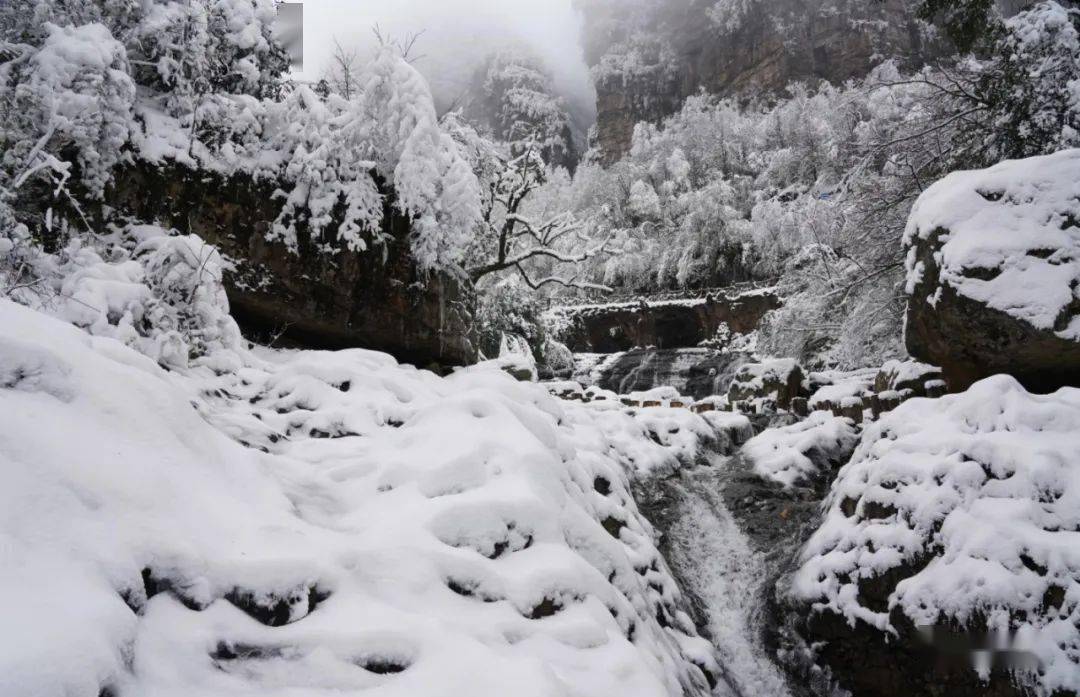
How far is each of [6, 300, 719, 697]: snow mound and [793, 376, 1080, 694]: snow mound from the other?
Result: 1.53 m

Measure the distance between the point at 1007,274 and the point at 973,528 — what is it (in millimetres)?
2553

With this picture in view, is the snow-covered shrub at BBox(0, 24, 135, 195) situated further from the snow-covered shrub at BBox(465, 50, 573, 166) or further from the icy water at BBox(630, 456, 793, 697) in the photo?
the snow-covered shrub at BBox(465, 50, 573, 166)

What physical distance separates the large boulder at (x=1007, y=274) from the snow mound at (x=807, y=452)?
2396 mm

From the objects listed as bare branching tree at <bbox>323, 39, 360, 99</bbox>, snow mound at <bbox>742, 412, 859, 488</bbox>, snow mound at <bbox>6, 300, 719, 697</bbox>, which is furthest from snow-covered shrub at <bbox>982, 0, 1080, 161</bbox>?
bare branching tree at <bbox>323, 39, 360, 99</bbox>

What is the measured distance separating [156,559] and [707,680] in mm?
3340

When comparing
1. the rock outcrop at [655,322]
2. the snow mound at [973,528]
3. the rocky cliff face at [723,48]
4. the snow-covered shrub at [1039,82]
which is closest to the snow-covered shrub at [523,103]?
the rocky cliff face at [723,48]

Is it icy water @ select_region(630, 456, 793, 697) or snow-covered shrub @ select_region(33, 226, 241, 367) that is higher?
snow-covered shrub @ select_region(33, 226, 241, 367)

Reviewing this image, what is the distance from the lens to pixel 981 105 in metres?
8.42

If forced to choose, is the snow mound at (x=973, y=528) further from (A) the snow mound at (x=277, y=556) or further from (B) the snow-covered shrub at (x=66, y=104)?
(B) the snow-covered shrub at (x=66, y=104)

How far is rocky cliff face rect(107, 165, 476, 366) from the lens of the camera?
19.2 ft

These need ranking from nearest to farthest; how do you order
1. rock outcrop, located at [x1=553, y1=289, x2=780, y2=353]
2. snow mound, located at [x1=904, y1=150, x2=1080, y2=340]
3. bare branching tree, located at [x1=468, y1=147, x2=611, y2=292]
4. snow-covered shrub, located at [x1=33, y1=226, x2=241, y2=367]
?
1. snow-covered shrub, located at [x1=33, y1=226, x2=241, y2=367]
2. snow mound, located at [x1=904, y1=150, x2=1080, y2=340]
3. bare branching tree, located at [x1=468, y1=147, x2=611, y2=292]
4. rock outcrop, located at [x1=553, y1=289, x2=780, y2=353]

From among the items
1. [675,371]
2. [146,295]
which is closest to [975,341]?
[146,295]

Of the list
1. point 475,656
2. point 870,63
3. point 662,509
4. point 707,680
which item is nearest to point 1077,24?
point 662,509

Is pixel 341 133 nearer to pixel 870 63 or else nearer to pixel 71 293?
pixel 71 293
